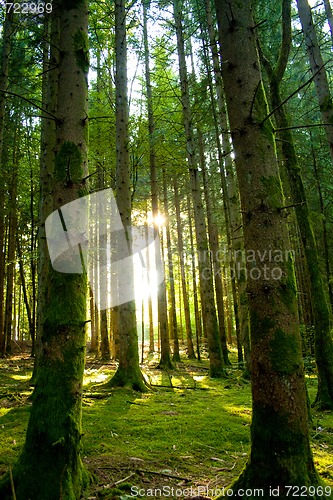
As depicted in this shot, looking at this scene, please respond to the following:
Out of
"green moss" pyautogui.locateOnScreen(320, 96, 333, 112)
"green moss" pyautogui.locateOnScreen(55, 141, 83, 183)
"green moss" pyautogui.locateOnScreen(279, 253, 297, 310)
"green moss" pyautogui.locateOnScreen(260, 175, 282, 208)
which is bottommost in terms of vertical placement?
"green moss" pyautogui.locateOnScreen(279, 253, 297, 310)

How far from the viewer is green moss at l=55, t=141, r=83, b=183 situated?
109 inches

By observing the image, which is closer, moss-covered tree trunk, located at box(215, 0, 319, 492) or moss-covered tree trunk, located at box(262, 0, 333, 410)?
moss-covered tree trunk, located at box(215, 0, 319, 492)

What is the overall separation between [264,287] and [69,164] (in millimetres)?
1825

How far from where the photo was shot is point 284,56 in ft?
16.6

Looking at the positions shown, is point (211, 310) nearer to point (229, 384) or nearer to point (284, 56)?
point (229, 384)

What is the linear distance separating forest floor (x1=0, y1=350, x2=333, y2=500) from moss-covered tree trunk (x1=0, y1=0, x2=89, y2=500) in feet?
1.32

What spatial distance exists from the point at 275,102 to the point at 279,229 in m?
4.11

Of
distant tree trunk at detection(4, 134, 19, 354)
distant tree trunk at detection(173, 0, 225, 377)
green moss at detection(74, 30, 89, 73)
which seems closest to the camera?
green moss at detection(74, 30, 89, 73)

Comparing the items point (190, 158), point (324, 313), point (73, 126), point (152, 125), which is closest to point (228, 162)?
point (190, 158)

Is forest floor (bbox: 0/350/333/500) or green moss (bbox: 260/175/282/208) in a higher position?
green moss (bbox: 260/175/282/208)

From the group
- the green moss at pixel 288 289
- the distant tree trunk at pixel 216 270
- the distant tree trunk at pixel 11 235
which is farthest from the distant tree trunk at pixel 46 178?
the distant tree trunk at pixel 216 270

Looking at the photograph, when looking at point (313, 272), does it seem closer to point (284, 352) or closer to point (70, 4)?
point (284, 352)

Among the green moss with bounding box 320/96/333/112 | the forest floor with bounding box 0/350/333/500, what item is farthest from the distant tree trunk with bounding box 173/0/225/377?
the green moss with bounding box 320/96/333/112

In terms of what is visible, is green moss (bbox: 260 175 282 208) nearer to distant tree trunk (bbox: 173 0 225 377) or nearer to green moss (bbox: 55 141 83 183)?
green moss (bbox: 55 141 83 183)
